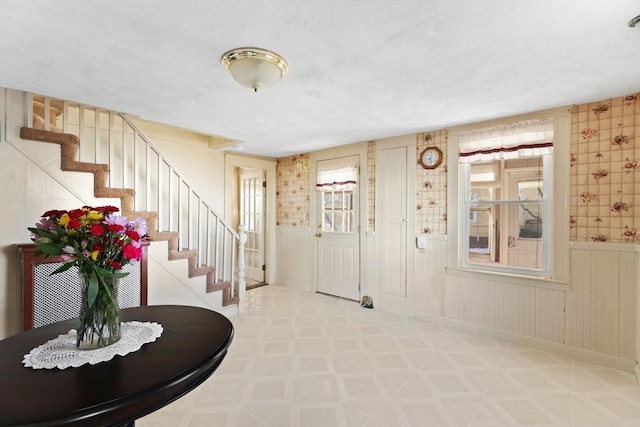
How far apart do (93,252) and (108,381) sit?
458mm

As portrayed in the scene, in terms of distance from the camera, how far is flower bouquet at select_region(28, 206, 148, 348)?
1.10m

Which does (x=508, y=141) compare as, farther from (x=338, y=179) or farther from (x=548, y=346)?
(x=338, y=179)

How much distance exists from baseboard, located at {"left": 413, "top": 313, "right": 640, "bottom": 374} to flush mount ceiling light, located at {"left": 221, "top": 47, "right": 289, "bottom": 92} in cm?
311

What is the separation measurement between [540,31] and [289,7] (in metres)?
1.33

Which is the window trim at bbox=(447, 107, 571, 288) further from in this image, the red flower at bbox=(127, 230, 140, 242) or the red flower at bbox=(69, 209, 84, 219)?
the red flower at bbox=(69, 209, 84, 219)

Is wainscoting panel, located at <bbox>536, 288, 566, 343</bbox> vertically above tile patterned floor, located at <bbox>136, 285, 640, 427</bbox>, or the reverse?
wainscoting panel, located at <bbox>536, 288, 566, 343</bbox>

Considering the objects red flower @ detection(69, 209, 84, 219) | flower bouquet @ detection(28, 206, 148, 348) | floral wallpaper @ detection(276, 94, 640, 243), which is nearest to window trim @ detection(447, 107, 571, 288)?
floral wallpaper @ detection(276, 94, 640, 243)

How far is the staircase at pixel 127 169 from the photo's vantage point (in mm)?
2654

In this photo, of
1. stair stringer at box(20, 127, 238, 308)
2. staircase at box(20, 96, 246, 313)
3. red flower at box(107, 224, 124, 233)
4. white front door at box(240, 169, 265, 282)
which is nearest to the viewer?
red flower at box(107, 224, 124, 233)

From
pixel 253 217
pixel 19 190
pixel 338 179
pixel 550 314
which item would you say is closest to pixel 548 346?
pixel 550 314

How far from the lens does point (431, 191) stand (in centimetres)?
354

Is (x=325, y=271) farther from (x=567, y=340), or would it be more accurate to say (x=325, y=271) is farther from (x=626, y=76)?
(x=626, y=76)

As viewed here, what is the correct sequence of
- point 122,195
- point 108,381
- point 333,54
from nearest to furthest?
point 108,381 < point 333,54 < point 122,195

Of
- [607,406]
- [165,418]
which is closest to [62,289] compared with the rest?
[165,418]
